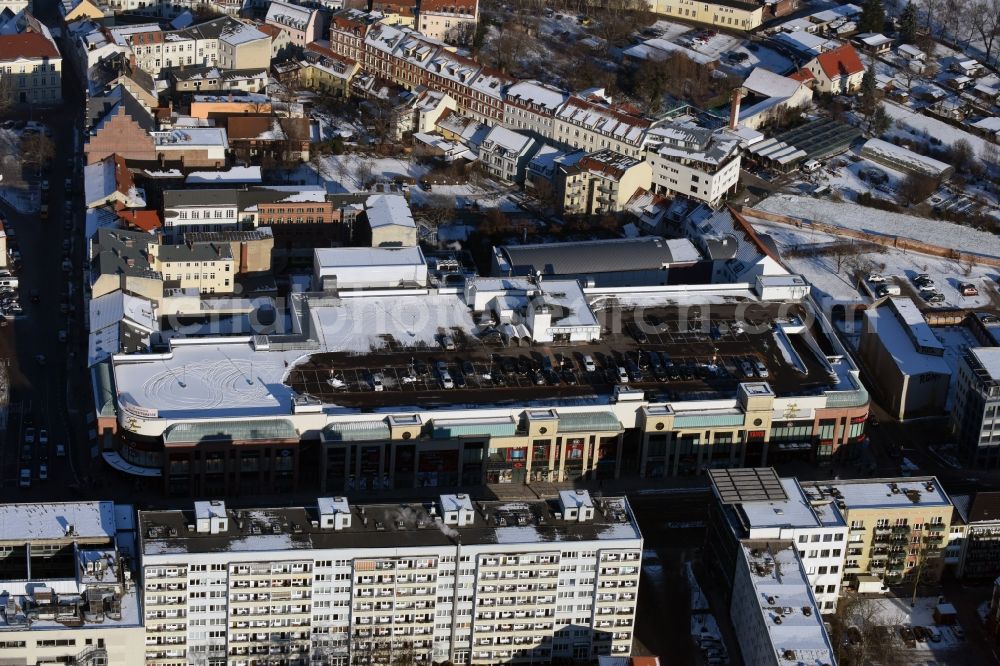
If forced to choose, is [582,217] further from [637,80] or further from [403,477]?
[403,477]

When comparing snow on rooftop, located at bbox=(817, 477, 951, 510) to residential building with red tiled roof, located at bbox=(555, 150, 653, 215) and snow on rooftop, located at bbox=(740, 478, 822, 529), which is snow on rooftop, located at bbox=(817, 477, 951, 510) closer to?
snow on rooftop, located at bbox=(740, 478, 822, 529)

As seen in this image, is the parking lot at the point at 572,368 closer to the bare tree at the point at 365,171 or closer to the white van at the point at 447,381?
the white van at the point at 447,381

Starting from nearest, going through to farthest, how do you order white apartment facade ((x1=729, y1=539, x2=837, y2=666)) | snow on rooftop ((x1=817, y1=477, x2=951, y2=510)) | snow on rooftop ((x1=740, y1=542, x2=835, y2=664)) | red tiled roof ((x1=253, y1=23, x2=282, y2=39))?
1. snow on rooftop ((x1=740, y1=542, x2=835, y2=664))
2. white apartment facade ((x1=729, y1=539, x2=837, y2=666))
3. snow on rooftop ((x1=817, y1=477, x2=951, y2=510))
4. red tiled roof ((x1=253, y1=23, x2=282, y2=39))

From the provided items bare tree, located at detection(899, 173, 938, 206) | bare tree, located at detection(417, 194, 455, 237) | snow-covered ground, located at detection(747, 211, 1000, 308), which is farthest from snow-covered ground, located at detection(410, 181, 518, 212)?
bare tree, located at detection(899, 173, 938, 206)

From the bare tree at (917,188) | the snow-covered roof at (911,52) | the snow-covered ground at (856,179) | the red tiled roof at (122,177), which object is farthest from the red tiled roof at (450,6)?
the bare tree at (917,188)

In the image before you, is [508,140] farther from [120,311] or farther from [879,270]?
[120,311]

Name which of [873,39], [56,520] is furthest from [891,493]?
[873,39]

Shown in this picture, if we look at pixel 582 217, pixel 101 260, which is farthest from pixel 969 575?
pixel 101 260
